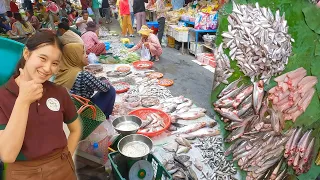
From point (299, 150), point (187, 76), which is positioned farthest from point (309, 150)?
point (187, 76)

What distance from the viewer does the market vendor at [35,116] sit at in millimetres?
1206

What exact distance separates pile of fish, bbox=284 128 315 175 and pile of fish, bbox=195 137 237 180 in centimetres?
85

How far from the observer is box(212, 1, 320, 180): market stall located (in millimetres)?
1893

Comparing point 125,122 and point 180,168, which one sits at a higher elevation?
point 125,122

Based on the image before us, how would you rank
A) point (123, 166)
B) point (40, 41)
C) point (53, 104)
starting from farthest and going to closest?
1. point (123, 166)
2. point (53, 104)
3. point (40, 41)

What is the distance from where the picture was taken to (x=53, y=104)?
148 centimetres

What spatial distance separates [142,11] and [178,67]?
4.49 meters

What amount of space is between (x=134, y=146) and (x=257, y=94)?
50.4 inches

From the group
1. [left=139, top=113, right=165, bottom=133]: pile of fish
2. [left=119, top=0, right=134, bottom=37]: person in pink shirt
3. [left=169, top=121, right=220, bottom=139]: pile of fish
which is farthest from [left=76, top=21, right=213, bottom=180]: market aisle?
[left=119, top=0, right=134, bottom=37]: person in pink shirt

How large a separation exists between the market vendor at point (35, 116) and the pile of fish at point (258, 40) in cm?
144

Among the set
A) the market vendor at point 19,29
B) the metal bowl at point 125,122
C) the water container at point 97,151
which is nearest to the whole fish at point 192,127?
the metal bowl at point 125,122

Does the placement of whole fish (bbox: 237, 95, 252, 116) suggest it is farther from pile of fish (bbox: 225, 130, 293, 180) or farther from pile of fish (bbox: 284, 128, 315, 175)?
pile of fish (bbox: 284, 128, 315, 175)

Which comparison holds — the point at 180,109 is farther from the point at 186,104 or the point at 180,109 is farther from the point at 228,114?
the point at 228,114

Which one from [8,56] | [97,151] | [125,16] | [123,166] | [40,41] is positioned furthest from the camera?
[125,16]
